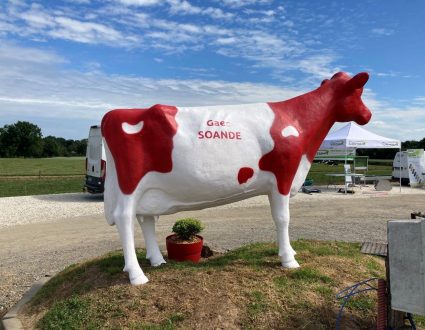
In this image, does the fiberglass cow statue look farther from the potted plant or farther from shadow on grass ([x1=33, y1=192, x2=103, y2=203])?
shadow on grass ([x1=33, y1=192, x2=103, y2=203])

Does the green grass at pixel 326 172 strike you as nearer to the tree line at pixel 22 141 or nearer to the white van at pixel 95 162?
the white van at pixel 95 162

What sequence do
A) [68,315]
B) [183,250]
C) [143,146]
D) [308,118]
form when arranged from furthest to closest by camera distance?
[183,250], [308,118], [143,146], [68,315]

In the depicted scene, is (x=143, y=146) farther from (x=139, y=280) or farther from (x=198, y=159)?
(x=139, y=280)

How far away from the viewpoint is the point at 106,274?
5.69 m

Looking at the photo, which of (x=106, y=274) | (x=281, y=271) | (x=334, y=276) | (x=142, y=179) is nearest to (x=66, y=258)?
(x=106, y=274)

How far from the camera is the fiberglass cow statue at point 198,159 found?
5.13 m

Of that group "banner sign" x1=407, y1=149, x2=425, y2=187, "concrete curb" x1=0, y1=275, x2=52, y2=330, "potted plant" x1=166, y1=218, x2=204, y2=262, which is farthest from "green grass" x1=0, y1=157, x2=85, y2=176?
"potted plant" x1=166, y1=218, x2=204, y2=262

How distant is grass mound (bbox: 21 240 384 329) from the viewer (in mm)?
4512

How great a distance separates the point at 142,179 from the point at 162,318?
164 centimetres

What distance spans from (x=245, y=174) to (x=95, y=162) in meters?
12.6

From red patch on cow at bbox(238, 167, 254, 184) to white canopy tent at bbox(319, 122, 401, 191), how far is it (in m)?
15.3

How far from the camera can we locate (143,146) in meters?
5.14

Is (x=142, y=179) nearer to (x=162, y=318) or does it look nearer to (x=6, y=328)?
(x=162, y=318)

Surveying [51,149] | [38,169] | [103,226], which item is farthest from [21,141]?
[103,226]
